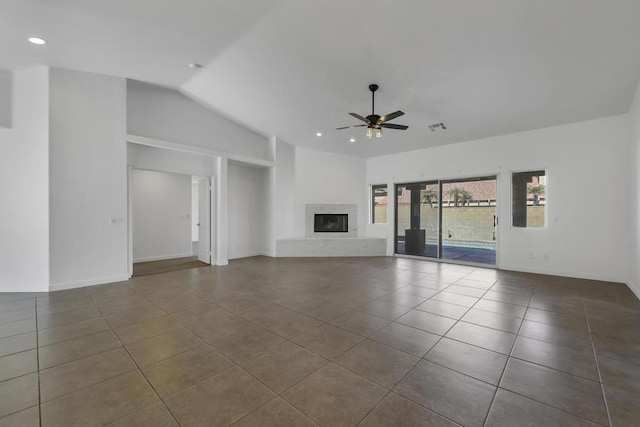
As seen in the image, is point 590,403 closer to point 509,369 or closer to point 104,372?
point 509,369

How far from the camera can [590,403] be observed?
70.2 inches

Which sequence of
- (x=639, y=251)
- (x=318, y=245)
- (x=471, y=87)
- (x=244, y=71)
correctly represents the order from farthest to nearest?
(x=318, y=245)
(x=244, y=71)
(x=471, y=87)
(x=639, y=251)

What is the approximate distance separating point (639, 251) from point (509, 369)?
146 inches

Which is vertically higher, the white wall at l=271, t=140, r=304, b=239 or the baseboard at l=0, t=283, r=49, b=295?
Answer: the white wall at l=271, t=140, r=304, b=239

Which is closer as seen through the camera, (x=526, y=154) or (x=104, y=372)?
(x=104, y=372)

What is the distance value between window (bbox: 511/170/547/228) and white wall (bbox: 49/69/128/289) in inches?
315

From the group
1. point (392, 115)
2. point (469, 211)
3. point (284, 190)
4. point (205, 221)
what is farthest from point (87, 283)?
point (469, 211)

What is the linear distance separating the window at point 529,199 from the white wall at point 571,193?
0.43 ft

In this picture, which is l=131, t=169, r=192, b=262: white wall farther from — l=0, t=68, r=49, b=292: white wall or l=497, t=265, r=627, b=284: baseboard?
l=497, t=265, r=627, b=284: baseboard

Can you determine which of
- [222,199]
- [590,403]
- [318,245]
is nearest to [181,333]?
[590,403]

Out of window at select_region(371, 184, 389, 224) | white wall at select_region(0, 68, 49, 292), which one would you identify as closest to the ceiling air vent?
window at select_region(371, 184, 389, 224)

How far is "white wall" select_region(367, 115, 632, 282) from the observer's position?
15.9ft

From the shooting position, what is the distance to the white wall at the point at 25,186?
4.22 m

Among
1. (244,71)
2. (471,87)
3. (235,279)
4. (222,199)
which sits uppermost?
(244,71)
